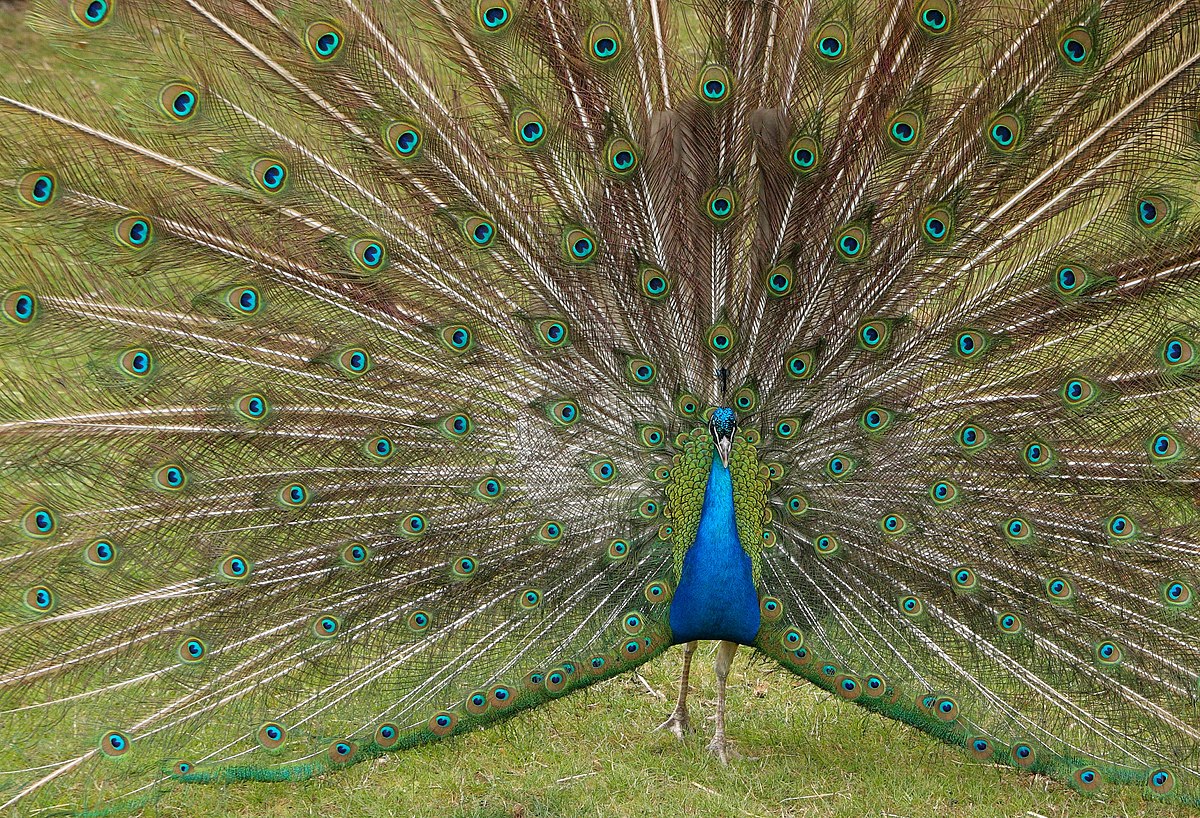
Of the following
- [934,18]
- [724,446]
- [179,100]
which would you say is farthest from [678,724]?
[179,100]

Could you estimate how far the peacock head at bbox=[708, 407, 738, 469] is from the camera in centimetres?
383

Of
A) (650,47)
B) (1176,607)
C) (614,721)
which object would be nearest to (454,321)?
(650,47)

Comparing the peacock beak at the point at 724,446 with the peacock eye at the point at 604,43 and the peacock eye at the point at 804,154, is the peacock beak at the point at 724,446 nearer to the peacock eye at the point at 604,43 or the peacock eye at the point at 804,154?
the peacock eye at the point at 804,154

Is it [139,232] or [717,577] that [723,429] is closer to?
[717,577]

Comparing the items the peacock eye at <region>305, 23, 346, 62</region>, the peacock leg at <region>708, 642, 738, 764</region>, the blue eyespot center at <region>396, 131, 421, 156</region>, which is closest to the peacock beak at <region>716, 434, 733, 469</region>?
the peacock leg at <region>708, 642, 738, 764</region>

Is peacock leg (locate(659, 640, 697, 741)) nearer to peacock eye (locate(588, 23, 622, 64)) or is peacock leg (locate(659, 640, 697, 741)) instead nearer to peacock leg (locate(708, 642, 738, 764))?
peacock leg (locate(708, 642, 738, 764))

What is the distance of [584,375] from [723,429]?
0.50 m

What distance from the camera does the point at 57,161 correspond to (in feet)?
11.2

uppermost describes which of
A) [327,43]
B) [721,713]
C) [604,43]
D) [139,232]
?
[604,43]

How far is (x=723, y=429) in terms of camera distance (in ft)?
12.6

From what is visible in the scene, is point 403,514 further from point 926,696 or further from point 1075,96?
point 1075,96

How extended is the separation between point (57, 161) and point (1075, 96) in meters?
2.90

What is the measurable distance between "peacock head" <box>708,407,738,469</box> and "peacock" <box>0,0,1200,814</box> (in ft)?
0.05

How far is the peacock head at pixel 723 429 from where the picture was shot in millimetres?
3830
